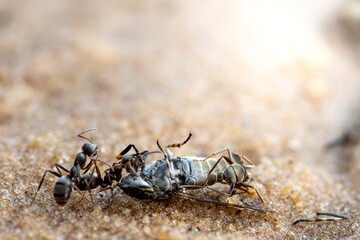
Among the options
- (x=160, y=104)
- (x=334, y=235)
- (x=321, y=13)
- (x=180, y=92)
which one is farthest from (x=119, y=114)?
(x=321, y=13)

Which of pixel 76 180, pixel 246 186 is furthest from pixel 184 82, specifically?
pixel 76 180

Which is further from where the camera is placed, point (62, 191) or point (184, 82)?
point (184, 82)

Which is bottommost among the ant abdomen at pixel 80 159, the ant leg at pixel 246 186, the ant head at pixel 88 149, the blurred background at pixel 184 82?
the ant abdomen at pixel 80 159

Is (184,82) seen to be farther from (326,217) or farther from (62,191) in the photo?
(62,191)

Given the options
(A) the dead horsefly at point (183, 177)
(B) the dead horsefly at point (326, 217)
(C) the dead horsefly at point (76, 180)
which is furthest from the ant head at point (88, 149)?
(B) the dead horsefly at point (326, 217)

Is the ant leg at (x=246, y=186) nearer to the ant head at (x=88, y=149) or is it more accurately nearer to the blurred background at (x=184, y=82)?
the blurred background at (x=184, y=82)

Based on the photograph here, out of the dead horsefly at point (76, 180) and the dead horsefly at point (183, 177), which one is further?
the dead horsefly at point (183, 177)
